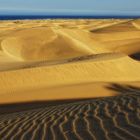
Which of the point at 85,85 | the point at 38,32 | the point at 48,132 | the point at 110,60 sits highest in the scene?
the point at 38,32

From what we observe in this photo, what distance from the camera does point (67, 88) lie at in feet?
45.3

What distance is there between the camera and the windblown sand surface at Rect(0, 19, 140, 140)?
5852 millimetres

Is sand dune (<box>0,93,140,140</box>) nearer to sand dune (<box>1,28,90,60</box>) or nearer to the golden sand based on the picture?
the golden sand

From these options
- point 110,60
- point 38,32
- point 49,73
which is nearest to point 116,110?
point 49,73

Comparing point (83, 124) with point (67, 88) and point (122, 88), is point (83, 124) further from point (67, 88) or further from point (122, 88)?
point (122, 88)

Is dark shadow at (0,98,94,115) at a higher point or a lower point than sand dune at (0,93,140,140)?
higher

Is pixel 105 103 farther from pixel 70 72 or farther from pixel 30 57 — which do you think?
pixel 30 57

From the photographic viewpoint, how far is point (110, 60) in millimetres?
18141

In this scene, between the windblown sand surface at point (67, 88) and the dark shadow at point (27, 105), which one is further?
the dark shadow at point (27, 105)

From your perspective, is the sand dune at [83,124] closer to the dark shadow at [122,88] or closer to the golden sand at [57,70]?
the golden sand at [57,70]

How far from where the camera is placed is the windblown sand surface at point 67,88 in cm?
585

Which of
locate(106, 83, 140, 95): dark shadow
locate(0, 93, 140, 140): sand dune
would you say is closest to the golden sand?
locate(106, 83, 140, 95): dark shadow

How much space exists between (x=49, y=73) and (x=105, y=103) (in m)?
8.30

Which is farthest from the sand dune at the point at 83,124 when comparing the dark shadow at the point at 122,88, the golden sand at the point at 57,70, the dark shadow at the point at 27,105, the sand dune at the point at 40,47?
the sand dune at the point at 40,47
